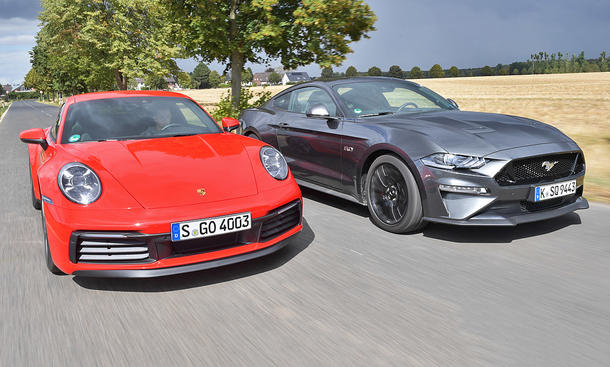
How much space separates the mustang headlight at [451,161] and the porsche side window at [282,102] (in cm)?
251

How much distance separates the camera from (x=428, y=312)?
291 centimetres

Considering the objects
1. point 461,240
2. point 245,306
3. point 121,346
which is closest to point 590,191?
point 461,240

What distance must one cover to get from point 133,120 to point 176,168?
1.15 m

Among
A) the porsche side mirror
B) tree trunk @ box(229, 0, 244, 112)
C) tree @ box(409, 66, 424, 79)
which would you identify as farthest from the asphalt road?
tree @ box(409, 66, 424, 79)

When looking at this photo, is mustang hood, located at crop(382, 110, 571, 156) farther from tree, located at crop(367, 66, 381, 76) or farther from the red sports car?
tree, located at crop(367, 66, 381, 76)

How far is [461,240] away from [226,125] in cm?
249

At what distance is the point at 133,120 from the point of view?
457 centimetres

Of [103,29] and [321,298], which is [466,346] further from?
[103,29]

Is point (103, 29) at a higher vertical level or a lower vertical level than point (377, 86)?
higher

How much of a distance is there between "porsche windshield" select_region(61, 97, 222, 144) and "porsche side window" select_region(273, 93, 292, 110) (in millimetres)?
1433

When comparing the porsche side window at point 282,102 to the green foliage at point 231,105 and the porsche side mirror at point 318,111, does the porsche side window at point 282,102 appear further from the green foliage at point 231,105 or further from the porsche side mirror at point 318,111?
the green foliage at point 231,105

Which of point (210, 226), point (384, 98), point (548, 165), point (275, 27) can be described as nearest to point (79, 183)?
point (210, 226)

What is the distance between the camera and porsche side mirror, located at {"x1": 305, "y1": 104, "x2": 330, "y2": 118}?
5116 mm

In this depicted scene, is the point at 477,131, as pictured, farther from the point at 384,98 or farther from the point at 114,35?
the point at 114,35
